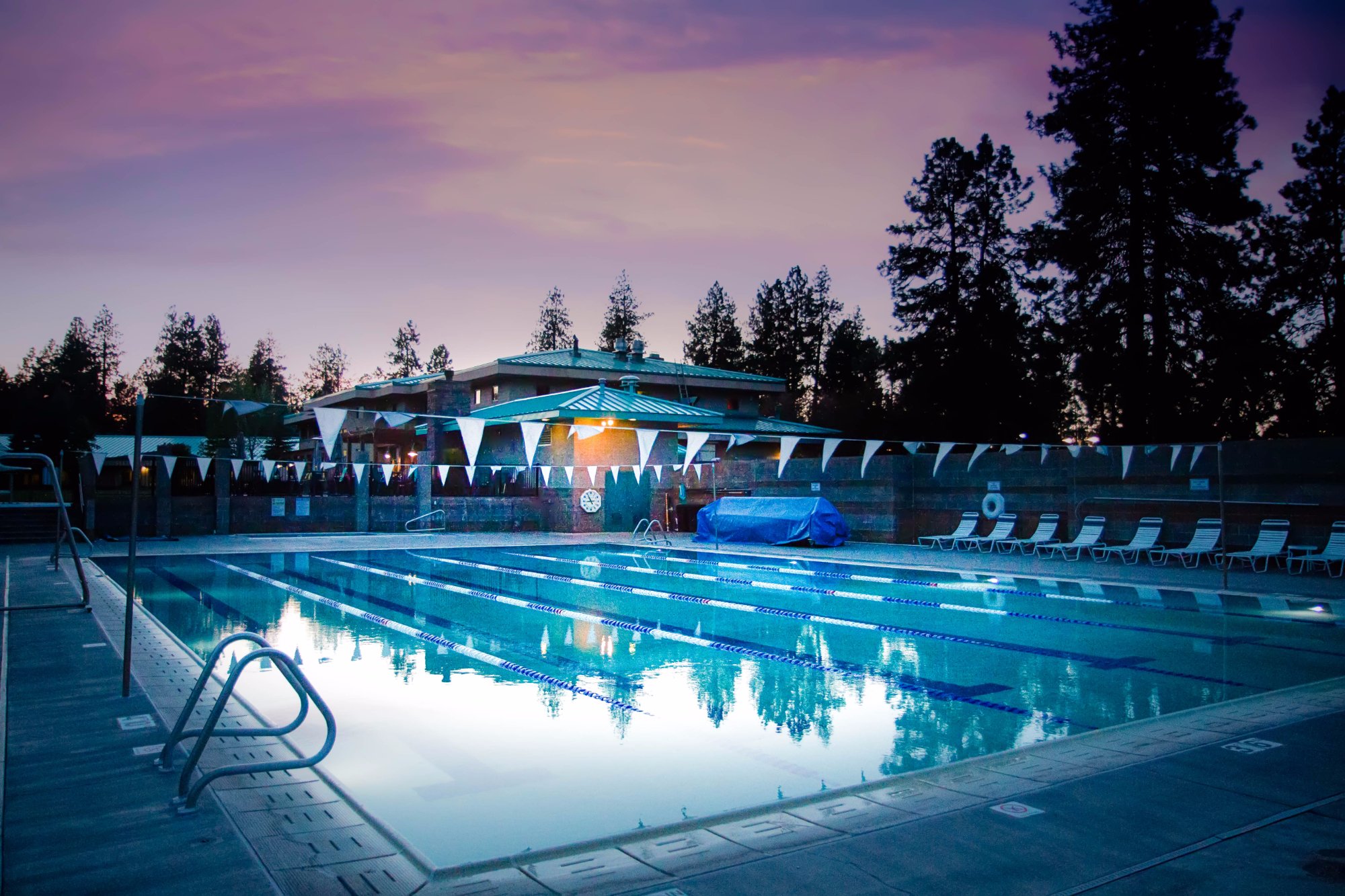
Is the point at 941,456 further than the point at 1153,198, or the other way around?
the point at 1153,198

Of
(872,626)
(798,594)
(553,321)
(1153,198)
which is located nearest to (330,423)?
(798,594)

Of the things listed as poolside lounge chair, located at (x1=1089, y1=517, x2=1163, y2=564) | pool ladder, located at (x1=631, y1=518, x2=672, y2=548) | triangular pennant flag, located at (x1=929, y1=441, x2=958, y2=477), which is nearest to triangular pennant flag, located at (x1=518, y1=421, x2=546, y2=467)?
pool ladder, located at (x1=631, y1=518, x2=672, y2=548)

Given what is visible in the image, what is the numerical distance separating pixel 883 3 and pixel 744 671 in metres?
11.8

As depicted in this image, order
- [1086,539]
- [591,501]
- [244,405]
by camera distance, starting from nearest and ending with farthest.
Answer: [244,405]
[1086,539]
[591,501]

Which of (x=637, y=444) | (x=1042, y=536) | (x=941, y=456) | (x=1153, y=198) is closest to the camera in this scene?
(x=1042, y=536)

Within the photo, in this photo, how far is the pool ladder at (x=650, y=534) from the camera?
23859mm

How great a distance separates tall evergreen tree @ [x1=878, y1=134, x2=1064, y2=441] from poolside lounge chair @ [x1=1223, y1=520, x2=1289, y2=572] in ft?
58.9

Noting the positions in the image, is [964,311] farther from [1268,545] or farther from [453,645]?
[453,645]

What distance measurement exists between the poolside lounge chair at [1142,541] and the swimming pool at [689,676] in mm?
3496

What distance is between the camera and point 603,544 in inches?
963

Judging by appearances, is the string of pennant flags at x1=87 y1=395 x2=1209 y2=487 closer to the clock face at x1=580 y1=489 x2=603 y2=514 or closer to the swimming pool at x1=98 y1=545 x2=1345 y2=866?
the clock face at x1=580 y1=489 x2=603 y2=514

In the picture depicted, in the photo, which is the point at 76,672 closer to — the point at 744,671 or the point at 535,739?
the point at 535,739

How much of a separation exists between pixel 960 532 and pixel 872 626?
1033cm

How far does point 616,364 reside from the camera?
134 feet
